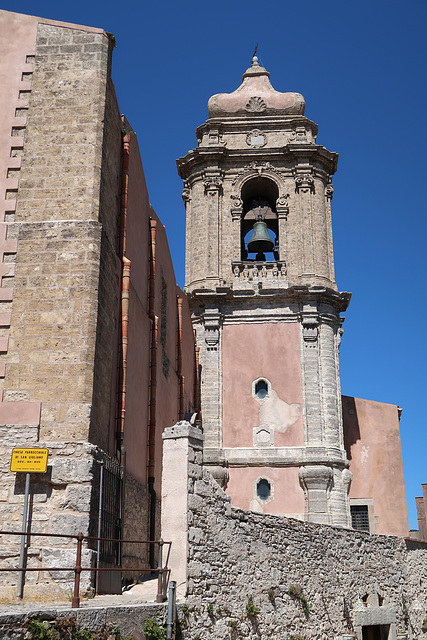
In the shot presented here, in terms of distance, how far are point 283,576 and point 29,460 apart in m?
4.28

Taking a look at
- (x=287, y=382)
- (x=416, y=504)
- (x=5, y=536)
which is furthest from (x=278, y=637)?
(x=416, y=504)

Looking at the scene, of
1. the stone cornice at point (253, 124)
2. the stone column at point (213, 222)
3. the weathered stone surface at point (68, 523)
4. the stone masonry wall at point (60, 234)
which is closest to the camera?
the weathered stone surface at point (68, 523)

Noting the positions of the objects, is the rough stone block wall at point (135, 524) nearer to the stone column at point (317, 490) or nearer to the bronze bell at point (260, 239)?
the stone column at point (317, 490)

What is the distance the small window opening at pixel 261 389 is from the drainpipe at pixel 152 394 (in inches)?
336

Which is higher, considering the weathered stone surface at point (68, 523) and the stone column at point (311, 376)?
the stone column at point (311, 376)

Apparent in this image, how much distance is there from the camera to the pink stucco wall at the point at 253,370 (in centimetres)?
2256

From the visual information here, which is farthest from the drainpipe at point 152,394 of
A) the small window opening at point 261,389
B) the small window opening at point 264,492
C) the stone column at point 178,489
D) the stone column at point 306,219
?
the stone column at point 306,219

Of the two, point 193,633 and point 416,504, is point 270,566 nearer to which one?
point 193,633

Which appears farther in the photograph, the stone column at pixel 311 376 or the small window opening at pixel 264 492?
the stone column at pixel 311 376

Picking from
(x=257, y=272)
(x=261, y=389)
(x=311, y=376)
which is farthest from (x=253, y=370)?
(x=257, y=272)

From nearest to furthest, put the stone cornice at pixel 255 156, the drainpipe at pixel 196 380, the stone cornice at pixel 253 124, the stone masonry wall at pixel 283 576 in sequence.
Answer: the stone masonry wall at pixel 283 576 → the drainpipe at pixel 196 380 → the stone cornice at pixel 255 156 → the stone cornice at pixel 253 124

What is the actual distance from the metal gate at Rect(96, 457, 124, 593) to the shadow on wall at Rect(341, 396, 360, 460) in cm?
1380

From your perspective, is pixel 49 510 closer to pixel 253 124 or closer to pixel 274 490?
pixel 274 490

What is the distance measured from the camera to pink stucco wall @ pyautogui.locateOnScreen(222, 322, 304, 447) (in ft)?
74.0
